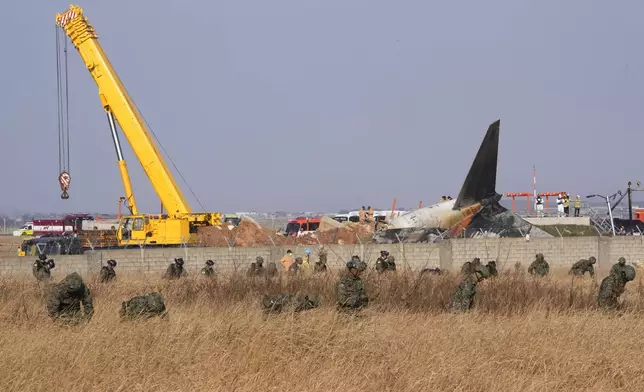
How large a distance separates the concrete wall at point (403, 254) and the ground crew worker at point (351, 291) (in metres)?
13.4

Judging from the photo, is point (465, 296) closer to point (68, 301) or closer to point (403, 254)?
point (68, 301)

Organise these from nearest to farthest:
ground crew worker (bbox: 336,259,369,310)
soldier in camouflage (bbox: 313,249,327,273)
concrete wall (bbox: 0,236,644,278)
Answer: ground crew worker (bbox: 336,259,369,310)
soldier in camouflage (bbox: 313,249,327,273)
concrete wall (bbox: 0,236,644,278)

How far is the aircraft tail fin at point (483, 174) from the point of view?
3634cm

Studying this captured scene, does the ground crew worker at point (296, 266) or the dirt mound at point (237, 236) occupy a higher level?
the dirt mound at point (237, 236)

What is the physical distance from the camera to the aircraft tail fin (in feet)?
119

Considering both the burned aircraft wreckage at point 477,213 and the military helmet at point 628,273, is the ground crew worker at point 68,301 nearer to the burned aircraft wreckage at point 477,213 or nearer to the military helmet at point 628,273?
the military helmet at point 628,273

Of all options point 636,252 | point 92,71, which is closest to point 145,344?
point 636,252

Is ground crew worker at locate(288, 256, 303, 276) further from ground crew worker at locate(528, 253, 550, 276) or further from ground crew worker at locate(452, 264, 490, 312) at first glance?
ground crew worker at locate(452, 264, 490, 312)

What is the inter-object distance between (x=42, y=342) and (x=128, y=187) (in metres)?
27.6

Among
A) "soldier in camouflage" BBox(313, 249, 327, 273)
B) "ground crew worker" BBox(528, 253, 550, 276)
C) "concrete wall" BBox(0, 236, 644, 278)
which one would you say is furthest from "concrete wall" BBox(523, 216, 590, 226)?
"soldier in camouflage" BBox(313, 249, 327, 273)

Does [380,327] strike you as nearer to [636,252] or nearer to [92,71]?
[636,252]

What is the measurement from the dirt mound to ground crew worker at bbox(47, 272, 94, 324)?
22151 millimetres

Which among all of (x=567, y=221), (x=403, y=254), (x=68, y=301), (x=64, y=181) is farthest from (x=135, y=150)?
(x=68, y=301)

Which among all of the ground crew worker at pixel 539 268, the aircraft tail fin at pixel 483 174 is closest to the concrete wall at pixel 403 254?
the ground crew worker at pixel 539 268
